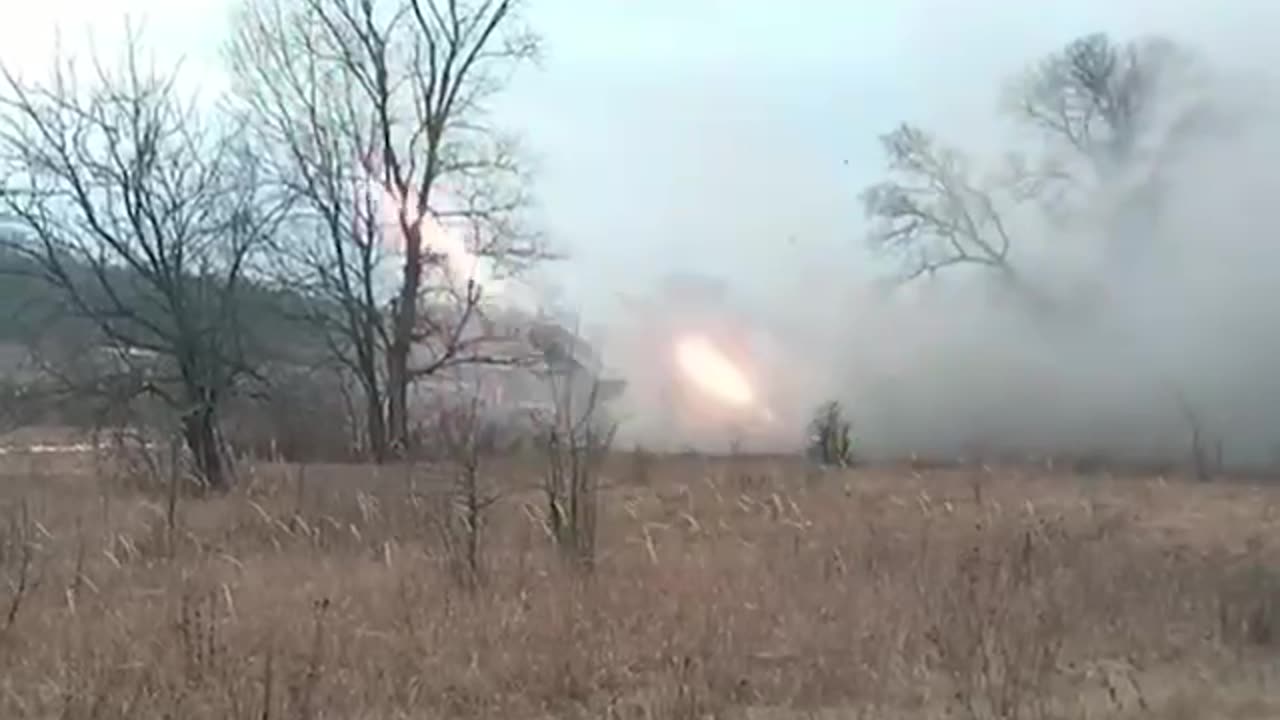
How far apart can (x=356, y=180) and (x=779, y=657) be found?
965 inches

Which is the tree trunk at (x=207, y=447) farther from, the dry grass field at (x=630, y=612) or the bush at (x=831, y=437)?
the bush at (x=831, y=437)

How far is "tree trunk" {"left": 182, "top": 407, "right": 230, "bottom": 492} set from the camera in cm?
1853

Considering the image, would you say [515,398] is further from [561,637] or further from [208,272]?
[561,637]

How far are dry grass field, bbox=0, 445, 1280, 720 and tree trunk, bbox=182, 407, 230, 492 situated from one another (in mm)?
2013

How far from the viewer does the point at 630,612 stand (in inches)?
386

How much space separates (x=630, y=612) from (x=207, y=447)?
13.4 meters

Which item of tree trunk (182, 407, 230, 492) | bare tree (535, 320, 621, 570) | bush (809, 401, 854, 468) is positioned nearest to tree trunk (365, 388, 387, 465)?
tree trunk (182, 407, 230, 492)

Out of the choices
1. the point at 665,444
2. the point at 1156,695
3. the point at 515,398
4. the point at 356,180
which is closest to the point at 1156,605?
the point at 1156,695

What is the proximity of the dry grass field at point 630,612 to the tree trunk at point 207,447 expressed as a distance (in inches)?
79.2

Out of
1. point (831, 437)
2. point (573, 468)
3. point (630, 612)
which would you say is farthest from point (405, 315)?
point (630, 612)

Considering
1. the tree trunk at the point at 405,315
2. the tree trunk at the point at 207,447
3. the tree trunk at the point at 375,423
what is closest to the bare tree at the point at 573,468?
the tree trunk at the point at 207,447

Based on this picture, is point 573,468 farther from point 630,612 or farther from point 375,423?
point 375,423

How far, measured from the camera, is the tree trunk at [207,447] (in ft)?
60.8

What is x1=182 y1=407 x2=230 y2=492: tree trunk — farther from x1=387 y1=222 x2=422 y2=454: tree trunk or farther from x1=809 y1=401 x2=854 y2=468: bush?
x1=809 y1=401 x2=854 y2=468: bush
